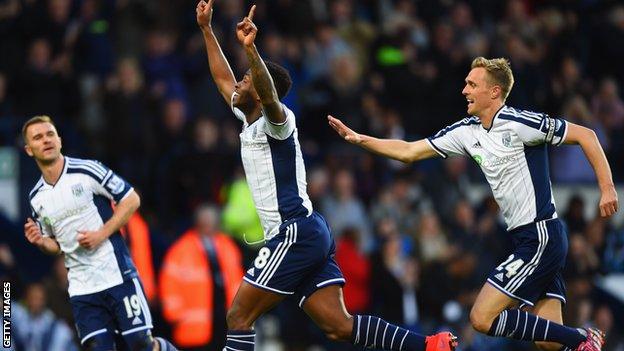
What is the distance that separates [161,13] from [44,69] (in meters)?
2.29

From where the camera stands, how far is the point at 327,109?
16531 millimetres

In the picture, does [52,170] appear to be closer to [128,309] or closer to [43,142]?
[43,142]

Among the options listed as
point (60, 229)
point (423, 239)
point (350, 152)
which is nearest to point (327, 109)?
point (350, 152)

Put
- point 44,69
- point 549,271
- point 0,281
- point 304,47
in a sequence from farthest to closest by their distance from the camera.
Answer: point 304,47 < point 44,69 < point 0,281 < point 549,271

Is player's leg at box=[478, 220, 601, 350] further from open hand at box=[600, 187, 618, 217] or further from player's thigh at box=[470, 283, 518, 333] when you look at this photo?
open hand at box=[600, 187, 618, 217]

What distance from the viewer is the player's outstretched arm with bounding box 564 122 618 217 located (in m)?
9.38

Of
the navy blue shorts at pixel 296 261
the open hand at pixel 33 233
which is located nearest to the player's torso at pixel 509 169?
the navy blue shorts at pixel 296 261

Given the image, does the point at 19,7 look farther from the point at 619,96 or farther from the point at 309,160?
the point at 619,96

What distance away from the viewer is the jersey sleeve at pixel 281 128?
9.47 metres

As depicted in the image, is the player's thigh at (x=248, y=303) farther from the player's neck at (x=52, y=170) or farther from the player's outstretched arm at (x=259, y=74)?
the player's neck at (x=52, y=170)

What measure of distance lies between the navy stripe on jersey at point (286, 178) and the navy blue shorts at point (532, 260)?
1492mm

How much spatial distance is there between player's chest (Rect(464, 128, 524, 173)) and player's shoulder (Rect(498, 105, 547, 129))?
0.09 metres

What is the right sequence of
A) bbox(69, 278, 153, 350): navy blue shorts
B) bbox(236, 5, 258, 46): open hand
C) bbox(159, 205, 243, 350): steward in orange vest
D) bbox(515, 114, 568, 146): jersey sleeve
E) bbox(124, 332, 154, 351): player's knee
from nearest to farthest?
bbox(236, 5, 258, 46): open hand < bbox(515, 114, 568, 146): jersey sleeve < bbox(124, 332, 154, 351): player's knee < bbox(69, 278, 153, 350): navy blue shorts < bbox(159, 205, 243, 350): steward in orange vest

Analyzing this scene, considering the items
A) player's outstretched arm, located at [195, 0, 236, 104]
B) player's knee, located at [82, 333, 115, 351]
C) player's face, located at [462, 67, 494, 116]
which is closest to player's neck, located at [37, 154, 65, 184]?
player's knee, located at [82, 333, 115, 351]
